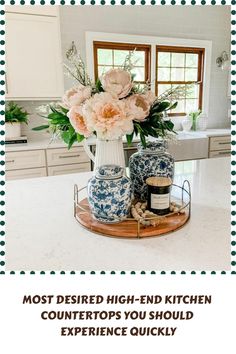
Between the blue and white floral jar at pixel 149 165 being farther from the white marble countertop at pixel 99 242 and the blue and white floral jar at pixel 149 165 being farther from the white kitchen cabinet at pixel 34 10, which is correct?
the white kitchen cabinet at pixel 34 10

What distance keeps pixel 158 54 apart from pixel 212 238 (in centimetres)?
331

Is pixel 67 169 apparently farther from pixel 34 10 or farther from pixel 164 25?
pixel 164 25

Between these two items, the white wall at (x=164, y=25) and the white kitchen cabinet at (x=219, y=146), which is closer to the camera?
the white wall at (x=164, y=25)

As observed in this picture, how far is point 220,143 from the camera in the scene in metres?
3.60

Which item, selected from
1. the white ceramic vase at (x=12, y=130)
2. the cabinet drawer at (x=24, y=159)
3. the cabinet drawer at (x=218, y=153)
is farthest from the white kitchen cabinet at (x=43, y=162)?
the cabinet drawer at (x=218, y=153)

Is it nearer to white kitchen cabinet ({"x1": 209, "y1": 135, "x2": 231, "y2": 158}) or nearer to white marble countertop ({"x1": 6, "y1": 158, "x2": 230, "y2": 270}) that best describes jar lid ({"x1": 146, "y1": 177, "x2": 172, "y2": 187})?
white marble countertop ({"x1": 6, "y1": 158, "x2": 230, "y2": 270})

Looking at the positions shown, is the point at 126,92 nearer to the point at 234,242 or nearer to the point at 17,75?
the point at 234,242

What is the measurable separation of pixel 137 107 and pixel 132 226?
371 millimetres

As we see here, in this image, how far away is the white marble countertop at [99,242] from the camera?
764 millimetres

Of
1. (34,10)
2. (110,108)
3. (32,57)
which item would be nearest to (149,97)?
(110,108)

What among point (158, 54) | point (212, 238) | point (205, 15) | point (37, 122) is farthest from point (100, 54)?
point (212, 238)

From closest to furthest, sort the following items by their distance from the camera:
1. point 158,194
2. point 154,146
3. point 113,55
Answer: point 158,194 < point 154,146 < point 113,55

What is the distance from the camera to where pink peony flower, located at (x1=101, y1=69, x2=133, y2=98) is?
88 cm

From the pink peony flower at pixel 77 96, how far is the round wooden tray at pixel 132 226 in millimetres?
377
